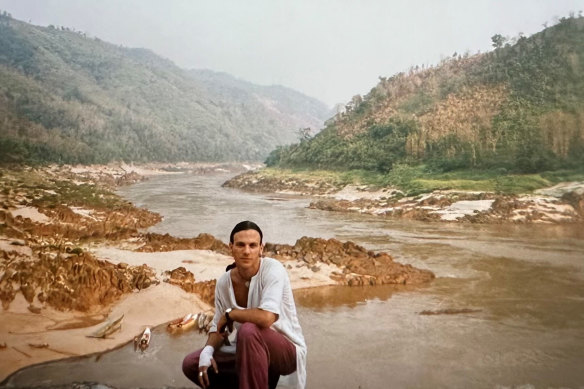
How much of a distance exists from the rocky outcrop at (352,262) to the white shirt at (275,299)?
5.51 meters

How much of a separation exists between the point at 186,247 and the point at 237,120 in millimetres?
130963

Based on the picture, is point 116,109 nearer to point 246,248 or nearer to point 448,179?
point 448,179

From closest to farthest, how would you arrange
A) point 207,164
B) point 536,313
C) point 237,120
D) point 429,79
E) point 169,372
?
point 169,372 → point 536,313 → point 429,79 → point 207,164 → point 237,120

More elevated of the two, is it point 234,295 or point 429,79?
point 429,79

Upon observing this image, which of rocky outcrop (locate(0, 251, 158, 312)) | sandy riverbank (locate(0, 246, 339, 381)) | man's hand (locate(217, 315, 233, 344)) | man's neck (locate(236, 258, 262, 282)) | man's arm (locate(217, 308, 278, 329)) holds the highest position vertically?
man's neck (locate(236, 258, 262, 282))

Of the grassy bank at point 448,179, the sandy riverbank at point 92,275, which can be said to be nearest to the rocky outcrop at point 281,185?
the grassy bank at point 448,179

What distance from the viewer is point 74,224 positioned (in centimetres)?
1189

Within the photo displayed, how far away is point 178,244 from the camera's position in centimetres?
1036

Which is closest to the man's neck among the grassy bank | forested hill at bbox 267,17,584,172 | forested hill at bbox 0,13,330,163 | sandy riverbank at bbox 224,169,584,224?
forested hill at bbox 0,13,330,163

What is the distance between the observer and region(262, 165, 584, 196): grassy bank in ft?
68.9

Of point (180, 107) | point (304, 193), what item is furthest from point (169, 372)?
point (180, 107)

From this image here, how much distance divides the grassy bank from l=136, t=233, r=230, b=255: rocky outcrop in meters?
15.6

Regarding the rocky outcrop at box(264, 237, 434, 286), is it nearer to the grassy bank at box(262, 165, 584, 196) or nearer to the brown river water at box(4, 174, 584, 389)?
the brown river water at box(4, 174, 584, 389)

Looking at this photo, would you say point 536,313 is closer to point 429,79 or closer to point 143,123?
point 429,79
